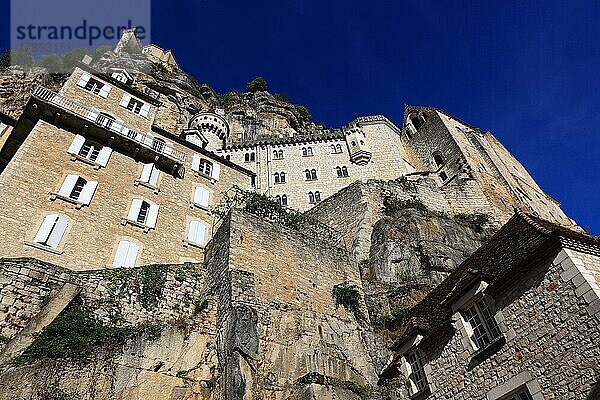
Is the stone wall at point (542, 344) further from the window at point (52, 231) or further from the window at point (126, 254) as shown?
the window at point (52, 231)

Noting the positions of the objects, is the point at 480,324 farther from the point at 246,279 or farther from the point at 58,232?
the point at 58,232

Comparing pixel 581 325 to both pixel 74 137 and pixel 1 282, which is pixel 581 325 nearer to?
pixel 1 282

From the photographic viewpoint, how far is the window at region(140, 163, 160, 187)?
2072cm

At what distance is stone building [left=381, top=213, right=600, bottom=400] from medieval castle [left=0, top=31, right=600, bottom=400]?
38 mm

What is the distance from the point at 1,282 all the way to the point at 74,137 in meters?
9.55

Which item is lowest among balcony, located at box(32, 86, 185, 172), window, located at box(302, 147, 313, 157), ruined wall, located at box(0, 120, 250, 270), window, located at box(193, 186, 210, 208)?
ruined wall, located at box(0, 120, 250, 270)

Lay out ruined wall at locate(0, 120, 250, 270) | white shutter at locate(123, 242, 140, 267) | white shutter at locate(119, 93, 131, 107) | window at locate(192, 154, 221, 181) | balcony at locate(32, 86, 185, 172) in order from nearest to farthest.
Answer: ruined wall at locate(0, 120, 250, 270), white shutter at locate(123, 242, 140, 267), balcony at locate(32, 86, 185, 172), window at locate(192, 154, 221, 181), white shutter at locate(119, 93, 131, 107)

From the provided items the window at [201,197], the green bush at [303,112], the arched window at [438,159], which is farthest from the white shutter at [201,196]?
the green bush at [303,112]

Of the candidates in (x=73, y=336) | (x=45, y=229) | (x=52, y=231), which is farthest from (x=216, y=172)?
(x=73, y=336)

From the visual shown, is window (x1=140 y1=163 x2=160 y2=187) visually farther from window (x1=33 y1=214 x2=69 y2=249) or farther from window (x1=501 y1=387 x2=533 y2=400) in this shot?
window (x1=501 y1=387 x2=533 y2=400)

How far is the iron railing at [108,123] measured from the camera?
65.1 ft

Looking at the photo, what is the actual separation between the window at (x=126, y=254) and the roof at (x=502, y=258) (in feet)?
38.2

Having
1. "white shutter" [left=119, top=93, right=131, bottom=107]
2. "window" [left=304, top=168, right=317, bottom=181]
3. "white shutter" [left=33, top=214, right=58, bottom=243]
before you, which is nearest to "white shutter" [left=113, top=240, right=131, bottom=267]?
"white shutter" [left=33, top=214, right=58, bottom=243]

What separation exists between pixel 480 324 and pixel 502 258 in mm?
1774
